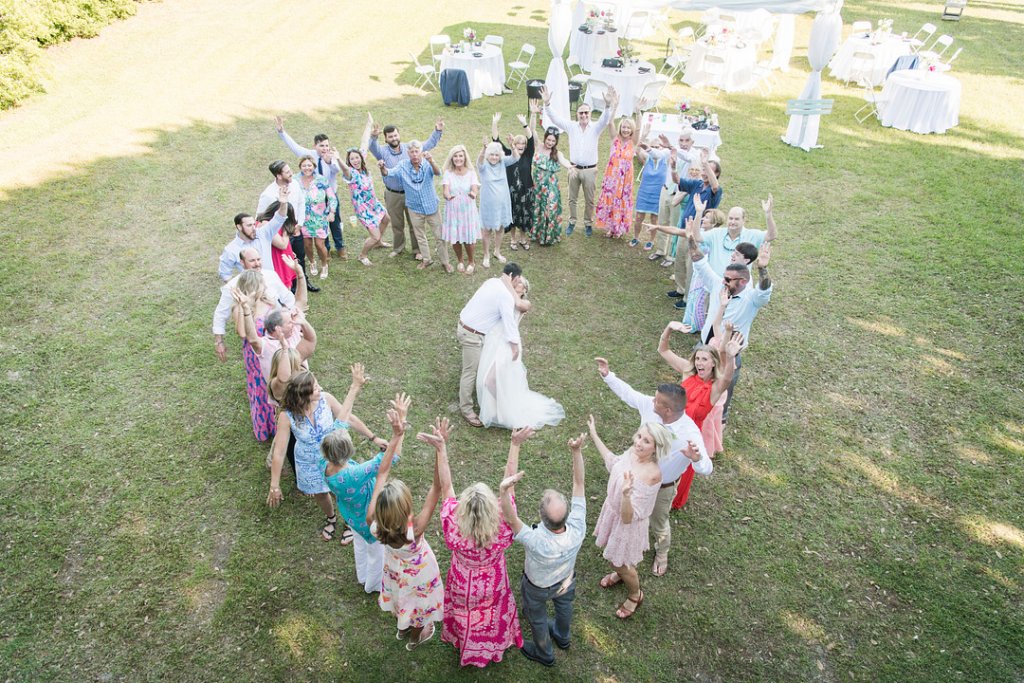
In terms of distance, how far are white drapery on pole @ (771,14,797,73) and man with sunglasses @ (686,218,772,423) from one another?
11700 mm

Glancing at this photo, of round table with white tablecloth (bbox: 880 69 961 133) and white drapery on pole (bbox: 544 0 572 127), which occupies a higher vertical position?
white drapery on pole (bbox: 544 0 572 127)

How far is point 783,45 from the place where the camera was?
15.1m

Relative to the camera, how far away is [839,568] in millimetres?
4809

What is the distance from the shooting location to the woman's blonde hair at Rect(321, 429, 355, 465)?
12.5 ft

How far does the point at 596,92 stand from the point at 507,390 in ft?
28.1

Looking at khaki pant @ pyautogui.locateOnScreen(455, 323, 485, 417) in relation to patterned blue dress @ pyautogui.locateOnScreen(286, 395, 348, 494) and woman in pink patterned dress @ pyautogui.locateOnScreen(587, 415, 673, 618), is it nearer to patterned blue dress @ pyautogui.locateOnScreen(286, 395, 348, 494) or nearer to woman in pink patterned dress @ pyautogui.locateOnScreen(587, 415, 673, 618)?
patterned blue dress @ pyautogui.locateOnScreen(286, 395, 348, 494)

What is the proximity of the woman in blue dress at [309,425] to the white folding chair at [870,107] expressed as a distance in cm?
1246

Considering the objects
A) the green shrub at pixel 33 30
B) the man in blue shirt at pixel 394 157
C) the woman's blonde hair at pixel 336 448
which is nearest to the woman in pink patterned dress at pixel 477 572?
the woman's blonde hair at pixel 336 448

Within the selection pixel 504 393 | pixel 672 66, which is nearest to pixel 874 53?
pixel 672 66

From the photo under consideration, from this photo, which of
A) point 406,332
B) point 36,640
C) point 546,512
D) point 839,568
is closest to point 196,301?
point 406,332

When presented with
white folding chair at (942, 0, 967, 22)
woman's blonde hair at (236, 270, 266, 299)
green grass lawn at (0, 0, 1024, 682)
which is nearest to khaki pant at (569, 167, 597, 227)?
green grass lawn at (0, 0, 1024, 682)

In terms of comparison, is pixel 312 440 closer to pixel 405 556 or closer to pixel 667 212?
pixel 405 556

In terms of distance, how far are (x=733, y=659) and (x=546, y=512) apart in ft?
6.24

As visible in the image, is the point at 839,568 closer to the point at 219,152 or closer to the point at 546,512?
the point at 546,512
